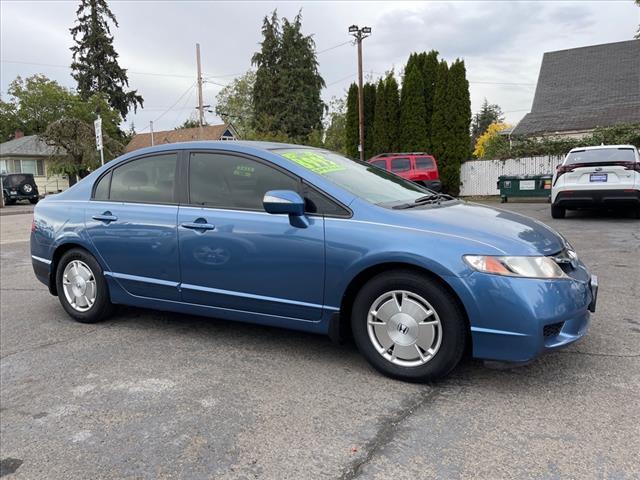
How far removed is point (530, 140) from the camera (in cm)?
2297

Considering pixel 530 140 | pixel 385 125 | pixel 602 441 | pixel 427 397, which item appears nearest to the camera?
pixel 602 441

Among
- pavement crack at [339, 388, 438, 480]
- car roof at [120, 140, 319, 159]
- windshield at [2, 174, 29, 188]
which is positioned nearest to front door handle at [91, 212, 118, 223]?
car roof at [120, 140, 319, 159]

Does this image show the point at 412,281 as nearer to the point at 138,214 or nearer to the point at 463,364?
the point at 463,364

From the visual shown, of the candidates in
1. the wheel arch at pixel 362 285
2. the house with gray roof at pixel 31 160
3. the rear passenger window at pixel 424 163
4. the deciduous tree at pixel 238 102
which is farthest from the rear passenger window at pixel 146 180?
the deciduous tree at pixel 238 102

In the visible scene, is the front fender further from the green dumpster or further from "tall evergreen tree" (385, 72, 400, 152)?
"tall evergreen tree" (385, 72, 400, 152)

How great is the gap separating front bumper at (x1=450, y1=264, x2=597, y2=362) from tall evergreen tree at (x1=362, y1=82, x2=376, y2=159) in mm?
23841

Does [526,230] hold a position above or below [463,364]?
above

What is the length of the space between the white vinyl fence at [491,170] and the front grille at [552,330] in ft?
69.4

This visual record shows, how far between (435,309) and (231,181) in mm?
1784

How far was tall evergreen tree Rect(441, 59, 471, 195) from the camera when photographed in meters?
23.8

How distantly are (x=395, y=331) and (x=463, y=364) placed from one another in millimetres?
636

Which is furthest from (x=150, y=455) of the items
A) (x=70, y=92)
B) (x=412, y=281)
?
(x=70, y=92)

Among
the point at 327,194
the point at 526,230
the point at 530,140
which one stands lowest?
the point at 526,230

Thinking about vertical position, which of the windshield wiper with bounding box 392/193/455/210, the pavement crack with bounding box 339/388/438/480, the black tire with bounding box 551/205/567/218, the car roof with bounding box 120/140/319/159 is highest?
the car roof with bounding box 120/140/319/159
